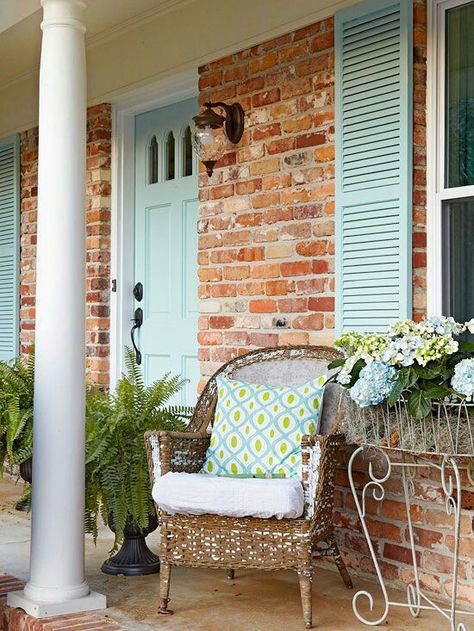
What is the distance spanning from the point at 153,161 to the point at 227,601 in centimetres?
258

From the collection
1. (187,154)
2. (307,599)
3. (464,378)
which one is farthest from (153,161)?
(464,378)

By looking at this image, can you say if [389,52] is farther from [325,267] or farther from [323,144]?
[325,267]

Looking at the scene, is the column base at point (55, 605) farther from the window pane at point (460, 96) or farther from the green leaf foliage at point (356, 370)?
the window pane at point (460, 96)

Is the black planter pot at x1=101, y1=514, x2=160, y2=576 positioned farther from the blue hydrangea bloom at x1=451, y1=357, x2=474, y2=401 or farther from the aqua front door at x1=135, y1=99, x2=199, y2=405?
the blue hydrangea bloom at x1=451, y1=357, x2=474, y2=401

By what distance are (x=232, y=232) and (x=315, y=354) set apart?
3.03 ft

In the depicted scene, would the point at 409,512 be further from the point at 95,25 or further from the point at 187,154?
the point at 95,25

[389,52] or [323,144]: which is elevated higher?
[389,52]

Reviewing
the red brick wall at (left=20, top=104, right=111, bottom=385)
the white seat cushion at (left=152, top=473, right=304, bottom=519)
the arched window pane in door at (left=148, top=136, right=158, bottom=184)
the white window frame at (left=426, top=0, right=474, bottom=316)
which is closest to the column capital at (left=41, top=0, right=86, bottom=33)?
the white window frame at (left=426, top=0, right=474, bottom=316)

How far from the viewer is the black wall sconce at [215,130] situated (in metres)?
4.44

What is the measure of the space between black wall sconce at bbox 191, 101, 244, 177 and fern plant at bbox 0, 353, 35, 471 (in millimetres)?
1216

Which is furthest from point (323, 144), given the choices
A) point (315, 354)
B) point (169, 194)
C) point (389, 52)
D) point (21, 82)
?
point (21, 82)

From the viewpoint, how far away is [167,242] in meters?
5.14

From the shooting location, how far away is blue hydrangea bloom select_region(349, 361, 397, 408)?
9.06 ft

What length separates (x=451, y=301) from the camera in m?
3.58
